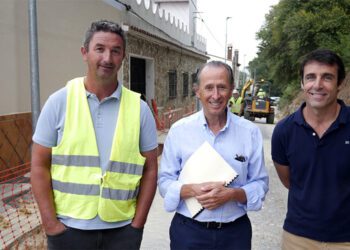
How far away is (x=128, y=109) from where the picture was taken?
82.9 inches

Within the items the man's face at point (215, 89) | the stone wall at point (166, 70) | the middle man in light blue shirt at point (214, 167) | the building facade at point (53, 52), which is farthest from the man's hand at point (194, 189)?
the stone wall at point (166, 70)

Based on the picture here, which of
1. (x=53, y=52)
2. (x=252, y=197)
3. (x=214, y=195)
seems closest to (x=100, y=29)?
(x=214, y=195)

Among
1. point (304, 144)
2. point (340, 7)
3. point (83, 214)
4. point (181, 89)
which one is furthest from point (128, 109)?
point (181, 89)

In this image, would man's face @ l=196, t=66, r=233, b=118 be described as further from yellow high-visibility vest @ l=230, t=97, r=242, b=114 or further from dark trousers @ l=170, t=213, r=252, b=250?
yellow high-visibility vest @ l=230, t=97, r=242, b=114

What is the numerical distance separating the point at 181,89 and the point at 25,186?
12.2 meters

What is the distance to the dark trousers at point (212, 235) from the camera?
6.93 ft

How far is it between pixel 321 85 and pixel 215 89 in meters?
0.57

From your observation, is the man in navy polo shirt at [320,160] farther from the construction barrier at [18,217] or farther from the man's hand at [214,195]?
the construction barrier at [18,217]

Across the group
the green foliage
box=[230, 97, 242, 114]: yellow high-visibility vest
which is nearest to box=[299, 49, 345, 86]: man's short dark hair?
the green foliage

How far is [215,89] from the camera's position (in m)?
2.15

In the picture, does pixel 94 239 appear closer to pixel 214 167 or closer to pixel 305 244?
pixel 214 167

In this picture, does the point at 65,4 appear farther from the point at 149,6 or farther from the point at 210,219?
the point at 210,219

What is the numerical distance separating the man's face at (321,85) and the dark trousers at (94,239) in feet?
4.01

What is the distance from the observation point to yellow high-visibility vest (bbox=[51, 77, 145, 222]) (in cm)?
198
